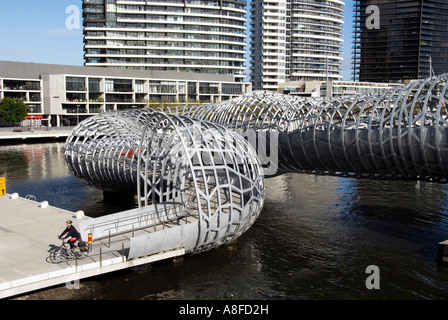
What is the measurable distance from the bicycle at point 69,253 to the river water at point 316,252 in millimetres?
1324

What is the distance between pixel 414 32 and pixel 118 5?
372 feet

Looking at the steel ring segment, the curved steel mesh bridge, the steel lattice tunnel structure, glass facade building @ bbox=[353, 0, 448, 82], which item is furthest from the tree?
glass facade building @ bbox=[353, 0, 448, 82]

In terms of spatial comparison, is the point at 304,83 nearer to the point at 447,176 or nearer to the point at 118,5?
the point at 118,5

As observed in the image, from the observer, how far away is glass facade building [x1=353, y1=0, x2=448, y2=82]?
18350cm

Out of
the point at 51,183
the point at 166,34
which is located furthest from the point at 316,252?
the point at 166,34

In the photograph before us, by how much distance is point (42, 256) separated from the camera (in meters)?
21.9

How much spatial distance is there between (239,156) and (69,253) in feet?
32.6

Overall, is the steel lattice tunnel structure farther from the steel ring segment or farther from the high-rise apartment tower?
the high-rise apartment tower

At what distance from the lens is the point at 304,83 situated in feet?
518

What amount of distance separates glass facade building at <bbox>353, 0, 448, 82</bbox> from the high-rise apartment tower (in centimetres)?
1384

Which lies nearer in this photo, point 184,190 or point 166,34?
point 184,190

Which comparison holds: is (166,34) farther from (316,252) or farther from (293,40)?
(316,252)

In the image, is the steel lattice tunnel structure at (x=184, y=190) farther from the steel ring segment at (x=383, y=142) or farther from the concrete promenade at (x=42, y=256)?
the steel ring segment at (x=383, y=142)
